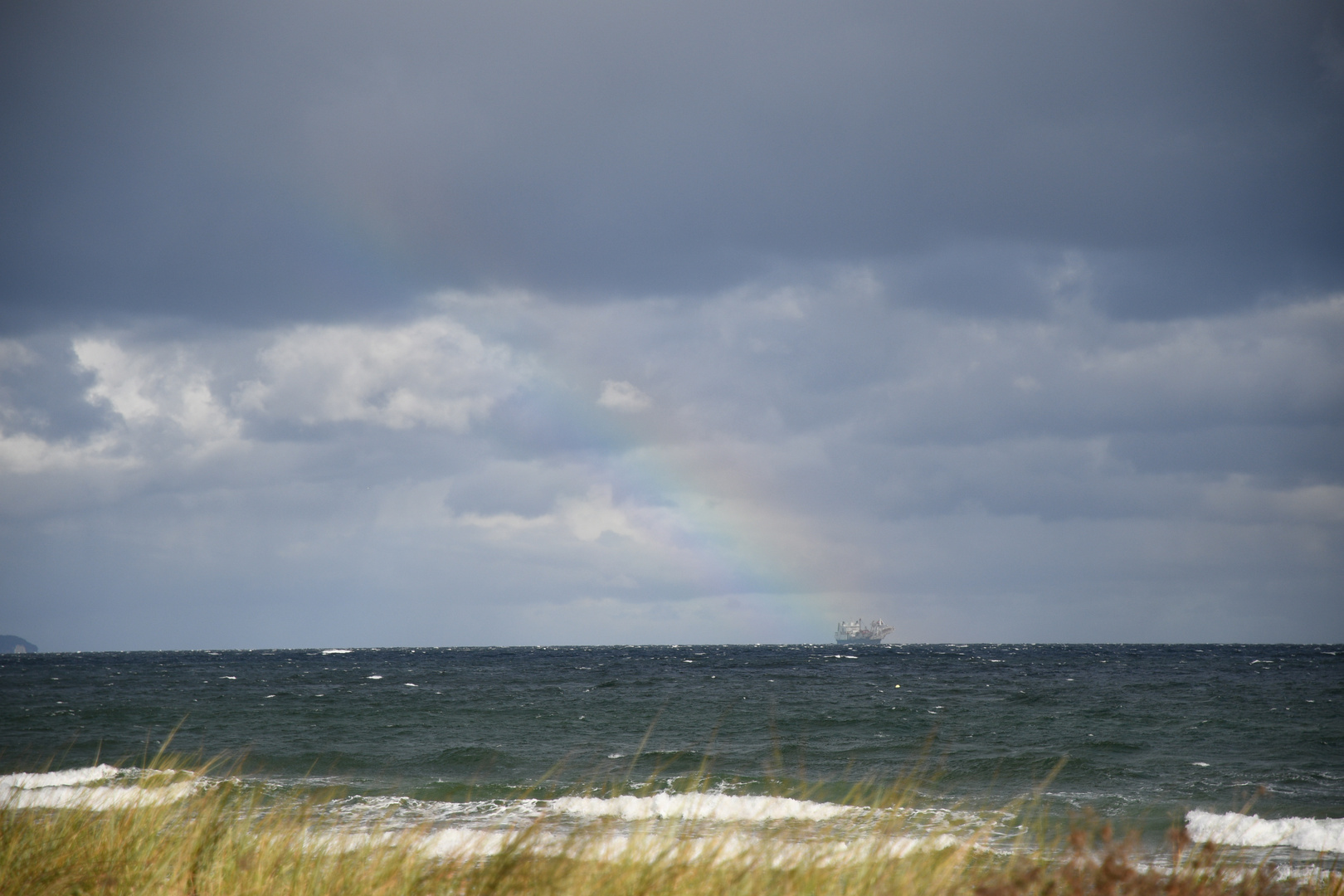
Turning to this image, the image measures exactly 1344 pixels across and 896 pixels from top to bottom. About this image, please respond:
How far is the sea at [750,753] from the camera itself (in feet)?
45.0

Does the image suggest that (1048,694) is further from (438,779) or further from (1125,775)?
(438,779)

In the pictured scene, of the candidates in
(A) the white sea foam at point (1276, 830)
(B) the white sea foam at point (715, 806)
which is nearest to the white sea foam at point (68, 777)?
(B) the white sea foam at point (715, 806)

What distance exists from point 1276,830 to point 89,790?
1716cm

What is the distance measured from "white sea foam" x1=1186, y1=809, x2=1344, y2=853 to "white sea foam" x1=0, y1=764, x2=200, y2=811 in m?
13.8

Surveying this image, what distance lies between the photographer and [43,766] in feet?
64.7

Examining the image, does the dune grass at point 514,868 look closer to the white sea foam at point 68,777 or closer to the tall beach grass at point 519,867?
the tall beach grass at point 519,867

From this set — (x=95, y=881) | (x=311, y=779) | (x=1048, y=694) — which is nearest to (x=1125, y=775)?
(x=311, y=779)

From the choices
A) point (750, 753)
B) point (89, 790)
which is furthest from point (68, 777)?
point (750, 753)

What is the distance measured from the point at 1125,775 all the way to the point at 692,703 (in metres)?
20.1

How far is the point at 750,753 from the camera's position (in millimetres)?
21531

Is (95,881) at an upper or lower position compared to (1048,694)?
upper

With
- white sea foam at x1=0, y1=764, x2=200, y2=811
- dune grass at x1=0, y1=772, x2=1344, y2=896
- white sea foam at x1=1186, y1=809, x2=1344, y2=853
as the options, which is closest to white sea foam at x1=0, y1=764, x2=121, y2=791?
white sea foam at x1=0, y1=764, x2=200, y2=811

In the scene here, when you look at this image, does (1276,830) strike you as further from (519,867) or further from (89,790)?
(89,790)

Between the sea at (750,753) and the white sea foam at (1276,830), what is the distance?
0.06 meters
